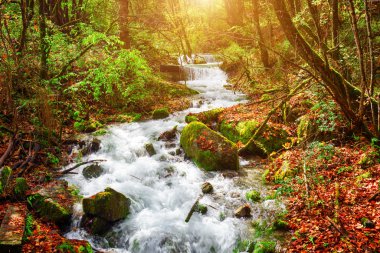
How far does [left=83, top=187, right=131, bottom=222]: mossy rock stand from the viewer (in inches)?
234

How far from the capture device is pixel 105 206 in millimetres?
6008

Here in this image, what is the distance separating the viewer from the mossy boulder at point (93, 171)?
26.2 ft

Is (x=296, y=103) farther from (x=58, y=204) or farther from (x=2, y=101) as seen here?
(x=2, y=101)

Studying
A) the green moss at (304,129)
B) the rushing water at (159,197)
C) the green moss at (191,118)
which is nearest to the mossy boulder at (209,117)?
the green moss at (191,118)

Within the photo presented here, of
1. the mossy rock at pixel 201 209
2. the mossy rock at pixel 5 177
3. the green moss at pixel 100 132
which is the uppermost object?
the mossy rock at pixel 5 177

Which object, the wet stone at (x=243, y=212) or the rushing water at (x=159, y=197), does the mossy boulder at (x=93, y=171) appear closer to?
the rushing water at (x=159, y=197)

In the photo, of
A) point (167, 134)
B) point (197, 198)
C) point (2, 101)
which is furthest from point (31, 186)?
point (167, 134)

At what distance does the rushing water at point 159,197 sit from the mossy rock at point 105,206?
0.25 meters

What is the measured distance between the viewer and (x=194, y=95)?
56.4 feet

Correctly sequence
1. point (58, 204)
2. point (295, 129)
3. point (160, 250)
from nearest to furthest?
point (160, 250) < point (58, 204) < point (295, 129)

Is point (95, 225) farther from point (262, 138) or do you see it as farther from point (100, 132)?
point (262, 138)

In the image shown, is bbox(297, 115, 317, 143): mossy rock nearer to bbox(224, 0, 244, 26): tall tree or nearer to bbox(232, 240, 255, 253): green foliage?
bbox(232, 240, 255, 253): green foliage

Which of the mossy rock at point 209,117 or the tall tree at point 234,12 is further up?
the tall tree at point 234,12

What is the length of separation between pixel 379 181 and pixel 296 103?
5369 mm
